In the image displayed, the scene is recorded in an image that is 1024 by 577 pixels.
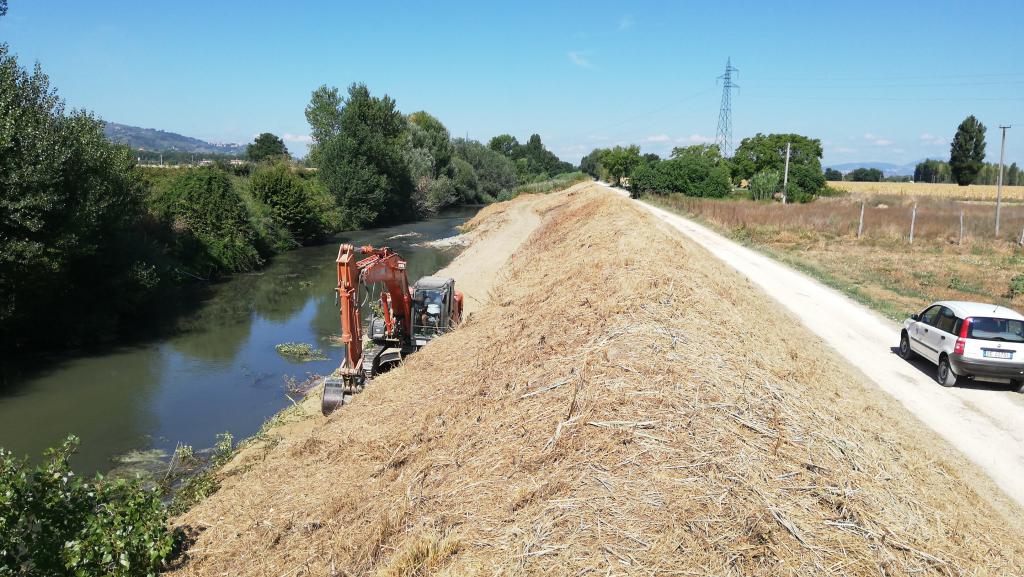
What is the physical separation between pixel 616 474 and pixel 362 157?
176ft

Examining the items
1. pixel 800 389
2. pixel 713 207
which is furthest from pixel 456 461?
pixel 713 207

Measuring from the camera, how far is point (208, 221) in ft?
116

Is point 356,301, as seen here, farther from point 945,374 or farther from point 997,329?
point 997,329

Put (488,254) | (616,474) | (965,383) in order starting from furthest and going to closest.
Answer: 1. (488,254)
2. (965,383)
3. (616,474)

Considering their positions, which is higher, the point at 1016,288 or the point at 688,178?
the point at 688,178

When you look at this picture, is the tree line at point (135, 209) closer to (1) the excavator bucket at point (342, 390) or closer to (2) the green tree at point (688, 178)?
(1) the excavator bucket at point (342, 390)

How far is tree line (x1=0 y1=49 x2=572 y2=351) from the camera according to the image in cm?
1827

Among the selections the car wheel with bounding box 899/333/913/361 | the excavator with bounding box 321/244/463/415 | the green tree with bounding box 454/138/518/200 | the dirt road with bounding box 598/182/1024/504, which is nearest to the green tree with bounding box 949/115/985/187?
the green tree with bounding box 454/138/518/200

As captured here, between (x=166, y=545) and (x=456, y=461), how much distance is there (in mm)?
3256

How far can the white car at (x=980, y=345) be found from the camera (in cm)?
1332

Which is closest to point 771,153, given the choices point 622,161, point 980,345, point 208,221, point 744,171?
A: point 744,171

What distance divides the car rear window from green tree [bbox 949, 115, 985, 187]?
10094cm

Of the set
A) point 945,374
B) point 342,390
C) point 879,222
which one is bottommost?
point 945,374

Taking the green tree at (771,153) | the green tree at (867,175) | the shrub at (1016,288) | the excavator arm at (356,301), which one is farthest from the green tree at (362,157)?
the green tree at (867,175)
